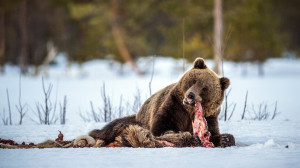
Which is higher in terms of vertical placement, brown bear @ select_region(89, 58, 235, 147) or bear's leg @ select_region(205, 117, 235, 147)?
brown bear @ select_region(89, 58, 235, 147)

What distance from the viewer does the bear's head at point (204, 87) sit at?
163 inches

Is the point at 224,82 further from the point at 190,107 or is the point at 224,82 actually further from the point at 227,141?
the point at 227,141

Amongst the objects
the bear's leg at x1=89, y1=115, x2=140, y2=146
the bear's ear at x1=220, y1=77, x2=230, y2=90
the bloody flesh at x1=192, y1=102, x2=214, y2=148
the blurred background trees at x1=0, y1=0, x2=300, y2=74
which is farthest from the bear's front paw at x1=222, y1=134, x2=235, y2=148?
Result: the blurred background trees at x1=0, y1=0, x2=300, y2=74

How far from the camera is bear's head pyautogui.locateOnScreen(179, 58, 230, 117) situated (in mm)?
4152

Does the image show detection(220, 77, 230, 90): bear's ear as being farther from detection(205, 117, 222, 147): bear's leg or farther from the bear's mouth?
the bear's mouth

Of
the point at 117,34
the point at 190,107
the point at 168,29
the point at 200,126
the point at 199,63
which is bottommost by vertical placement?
the point at 200,126

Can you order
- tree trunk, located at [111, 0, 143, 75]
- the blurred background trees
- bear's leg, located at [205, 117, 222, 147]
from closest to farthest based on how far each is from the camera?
bear's leg, located at [205, 117, 222, 147], the blurred background trees, tree trunk, located at [111, 0, 143, 75]

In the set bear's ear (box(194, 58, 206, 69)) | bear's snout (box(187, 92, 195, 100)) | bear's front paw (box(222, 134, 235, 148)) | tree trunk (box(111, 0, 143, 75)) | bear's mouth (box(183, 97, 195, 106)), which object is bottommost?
bear's front paw (box(222, 134, 235, 148))

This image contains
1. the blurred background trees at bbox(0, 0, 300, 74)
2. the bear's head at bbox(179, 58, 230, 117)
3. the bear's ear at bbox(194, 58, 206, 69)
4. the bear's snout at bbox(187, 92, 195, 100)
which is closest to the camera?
the bear's snout at bbox(187, 92, 195, 100)

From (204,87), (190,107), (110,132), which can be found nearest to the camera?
(204,87)

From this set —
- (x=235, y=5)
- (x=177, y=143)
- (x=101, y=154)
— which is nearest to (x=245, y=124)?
(x=177, y=143)

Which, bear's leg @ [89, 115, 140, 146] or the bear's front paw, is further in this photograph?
bear's leg @ [89, 115, 140, 146]

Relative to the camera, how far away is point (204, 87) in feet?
13.7

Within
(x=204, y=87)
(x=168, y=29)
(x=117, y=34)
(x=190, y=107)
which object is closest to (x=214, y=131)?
(x=190, y=107)
